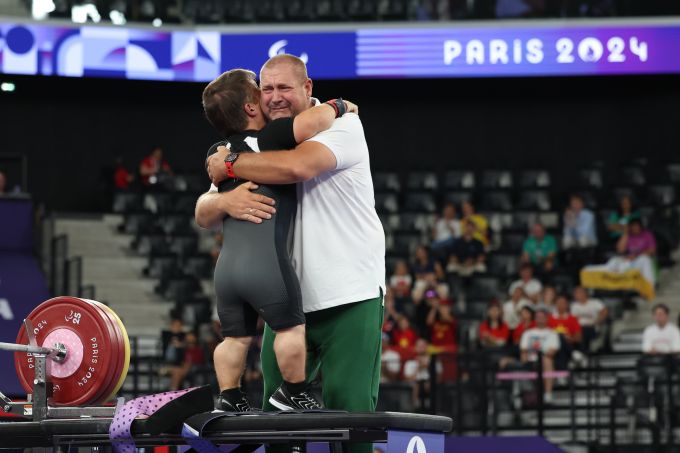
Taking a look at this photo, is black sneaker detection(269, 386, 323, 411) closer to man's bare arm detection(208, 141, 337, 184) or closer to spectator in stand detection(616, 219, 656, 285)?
man's bare arm detection(208, 141, 337, 184)

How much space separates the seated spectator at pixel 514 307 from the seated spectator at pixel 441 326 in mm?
625

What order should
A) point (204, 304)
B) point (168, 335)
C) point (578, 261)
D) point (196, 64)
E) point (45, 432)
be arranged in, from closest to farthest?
point (45, 432)
point (168, 335)
point (204, 304)
point (578, 261)
point (196, 64)

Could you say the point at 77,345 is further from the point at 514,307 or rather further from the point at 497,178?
the point at 497,178

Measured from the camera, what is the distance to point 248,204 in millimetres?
4426

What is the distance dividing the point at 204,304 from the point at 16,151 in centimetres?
612

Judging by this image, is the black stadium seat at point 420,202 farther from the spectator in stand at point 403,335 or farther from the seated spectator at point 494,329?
the spectator in stand at point 403,335

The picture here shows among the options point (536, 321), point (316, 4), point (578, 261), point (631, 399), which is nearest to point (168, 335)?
point (536, 321)

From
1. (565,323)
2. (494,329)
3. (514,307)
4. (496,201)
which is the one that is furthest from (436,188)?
(565,323)

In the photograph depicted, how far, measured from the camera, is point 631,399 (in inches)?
451

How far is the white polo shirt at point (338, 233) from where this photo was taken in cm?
452

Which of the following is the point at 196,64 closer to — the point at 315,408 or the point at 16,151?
the point at 16,151

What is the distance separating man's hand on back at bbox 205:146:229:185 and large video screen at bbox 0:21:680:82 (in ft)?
42.5

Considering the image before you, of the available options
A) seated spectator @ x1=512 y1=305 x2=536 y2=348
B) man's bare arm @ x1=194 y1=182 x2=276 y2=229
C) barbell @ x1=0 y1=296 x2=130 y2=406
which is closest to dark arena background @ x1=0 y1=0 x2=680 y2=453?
seated spectator @ x1=512 y1=305 x2=536 y2=348

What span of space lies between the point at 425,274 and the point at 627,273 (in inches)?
98.4
